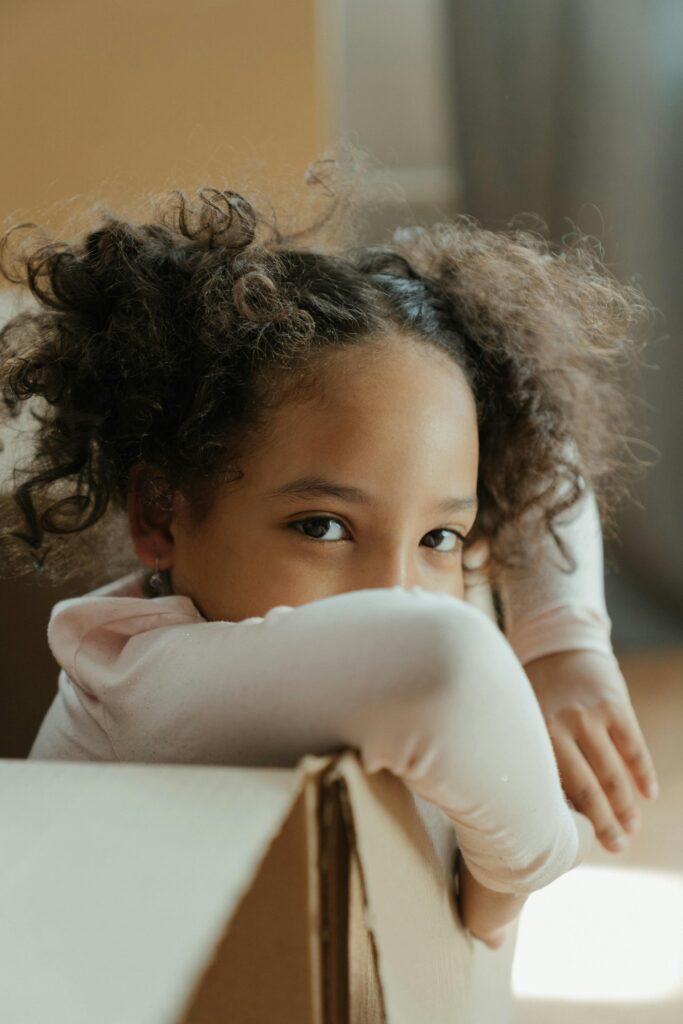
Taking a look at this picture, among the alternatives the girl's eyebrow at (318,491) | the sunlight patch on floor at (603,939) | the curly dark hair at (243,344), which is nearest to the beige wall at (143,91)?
the curly dark hair at (243,344)

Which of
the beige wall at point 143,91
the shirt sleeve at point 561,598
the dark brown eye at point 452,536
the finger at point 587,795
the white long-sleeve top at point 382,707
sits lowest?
the finger at point 587,795

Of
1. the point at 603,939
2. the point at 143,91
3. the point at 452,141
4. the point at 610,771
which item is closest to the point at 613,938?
the point at 603,939

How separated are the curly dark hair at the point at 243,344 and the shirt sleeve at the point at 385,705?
1.00 feet

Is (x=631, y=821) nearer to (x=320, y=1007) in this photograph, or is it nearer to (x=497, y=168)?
(x=320, y=1007)

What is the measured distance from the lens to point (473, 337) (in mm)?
930

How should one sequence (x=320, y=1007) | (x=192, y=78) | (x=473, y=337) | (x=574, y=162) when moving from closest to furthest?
1. (x=320, y=1007)
2. (x=473, y=337)
3. (x=192, y=78)
4. (x=574, y=162)

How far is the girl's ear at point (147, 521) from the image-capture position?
→ 849mm

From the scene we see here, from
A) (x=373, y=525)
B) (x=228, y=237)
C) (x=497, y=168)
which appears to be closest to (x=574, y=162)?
(x=497, y=168)

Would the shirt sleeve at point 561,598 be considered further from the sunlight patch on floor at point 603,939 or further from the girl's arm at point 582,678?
the sunlight patch on floor at point 603,939

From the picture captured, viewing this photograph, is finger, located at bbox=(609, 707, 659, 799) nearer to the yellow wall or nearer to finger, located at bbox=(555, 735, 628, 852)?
finger, located at bbox=(555, 735, 628, 852)

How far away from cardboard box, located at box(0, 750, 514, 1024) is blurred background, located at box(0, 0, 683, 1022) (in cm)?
58

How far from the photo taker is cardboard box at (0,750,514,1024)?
13.0 inches

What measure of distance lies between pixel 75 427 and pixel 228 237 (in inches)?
7.0

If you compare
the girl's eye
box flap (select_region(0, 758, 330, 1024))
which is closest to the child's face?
the girl's eye
